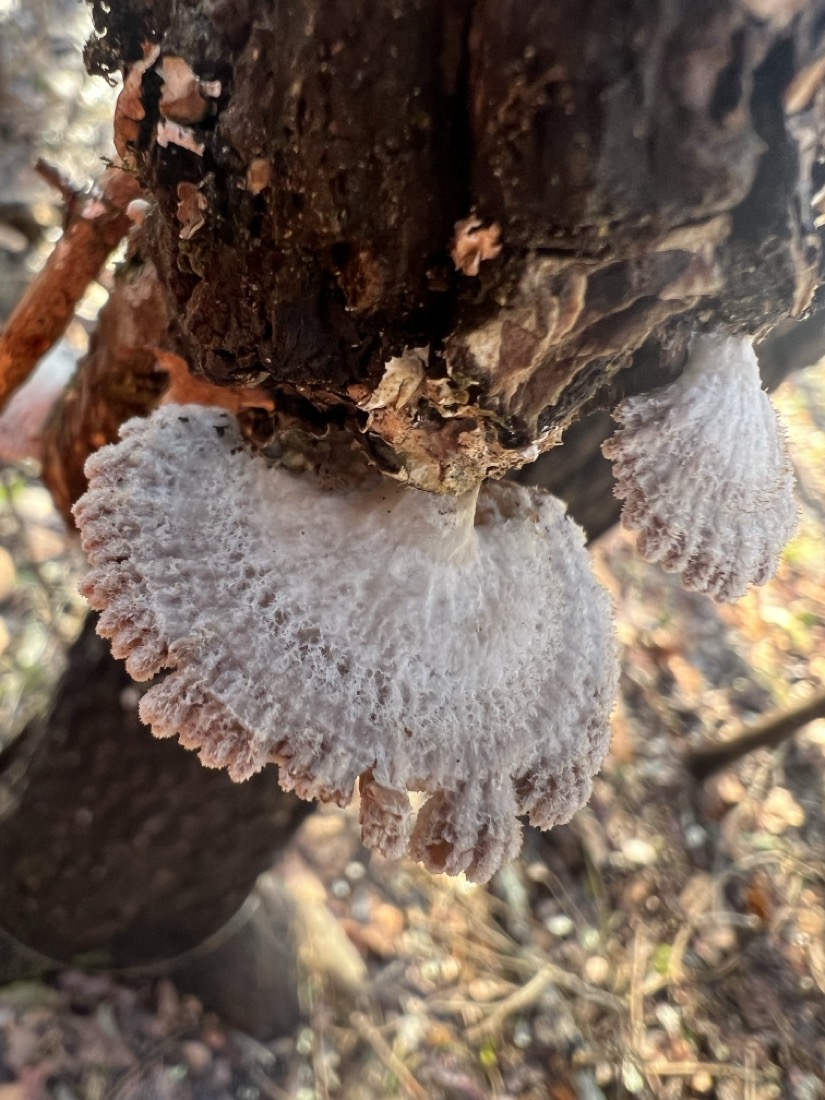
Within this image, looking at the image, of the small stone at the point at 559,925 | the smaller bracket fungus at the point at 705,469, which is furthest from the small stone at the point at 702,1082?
the smaller bracket fungus at the point at 705,469

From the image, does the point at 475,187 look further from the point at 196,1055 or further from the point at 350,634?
the point at 196,1055

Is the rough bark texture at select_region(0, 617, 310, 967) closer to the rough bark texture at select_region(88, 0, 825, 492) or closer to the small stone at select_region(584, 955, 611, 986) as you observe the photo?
the rough bark texture at select_region(88, 0, 825, 492)

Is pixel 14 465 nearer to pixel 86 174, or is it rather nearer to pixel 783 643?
pixel 86 174

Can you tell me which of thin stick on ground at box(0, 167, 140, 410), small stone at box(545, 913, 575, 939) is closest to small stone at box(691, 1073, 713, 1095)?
small stone at box(545, 913, 575, 939)

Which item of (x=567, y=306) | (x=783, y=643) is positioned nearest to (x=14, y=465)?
(x=567, y=306)

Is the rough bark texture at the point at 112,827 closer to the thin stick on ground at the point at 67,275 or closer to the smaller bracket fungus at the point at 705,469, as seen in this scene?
the thin stick on ground at the point at 67,275
